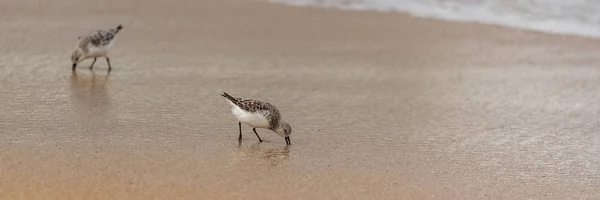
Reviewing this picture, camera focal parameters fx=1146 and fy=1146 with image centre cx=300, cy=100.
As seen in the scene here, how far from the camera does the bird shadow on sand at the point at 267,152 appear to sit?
18.1 feet

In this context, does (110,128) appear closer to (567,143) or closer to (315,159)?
(315,159)

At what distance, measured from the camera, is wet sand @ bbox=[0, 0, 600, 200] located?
5.09 meters

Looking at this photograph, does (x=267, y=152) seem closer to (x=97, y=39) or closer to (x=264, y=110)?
(x=264, y=110)

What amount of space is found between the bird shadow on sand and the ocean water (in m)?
4.59

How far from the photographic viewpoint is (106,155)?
5.36 metres

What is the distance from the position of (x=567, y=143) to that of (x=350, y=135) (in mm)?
1158

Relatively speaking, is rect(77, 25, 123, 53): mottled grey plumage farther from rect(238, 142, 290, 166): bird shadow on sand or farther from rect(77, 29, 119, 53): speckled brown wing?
rect(238, 142, 290, 166): bird shadow on sand

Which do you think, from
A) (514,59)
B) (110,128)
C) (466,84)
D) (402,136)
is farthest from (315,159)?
(514,59)

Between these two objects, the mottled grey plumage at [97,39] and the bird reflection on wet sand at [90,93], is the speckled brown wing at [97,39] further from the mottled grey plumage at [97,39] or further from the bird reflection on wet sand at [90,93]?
the bird reflection on wet sand at [90,93]

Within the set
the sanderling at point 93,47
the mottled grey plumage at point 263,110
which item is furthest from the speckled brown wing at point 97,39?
the mottled grey plumage at point 263,110

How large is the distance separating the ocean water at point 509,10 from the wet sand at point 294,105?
268 millimetres

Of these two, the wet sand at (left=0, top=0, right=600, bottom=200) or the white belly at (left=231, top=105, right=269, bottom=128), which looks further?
the white belly at (left=231, top=105, right=269, bottom=128)

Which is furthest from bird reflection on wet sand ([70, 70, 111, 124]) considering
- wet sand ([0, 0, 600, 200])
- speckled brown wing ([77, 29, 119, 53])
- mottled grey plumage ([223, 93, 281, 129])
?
mottled grey plumage ([223, 93, 281, 129])

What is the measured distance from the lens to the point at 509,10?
10.8 meters
